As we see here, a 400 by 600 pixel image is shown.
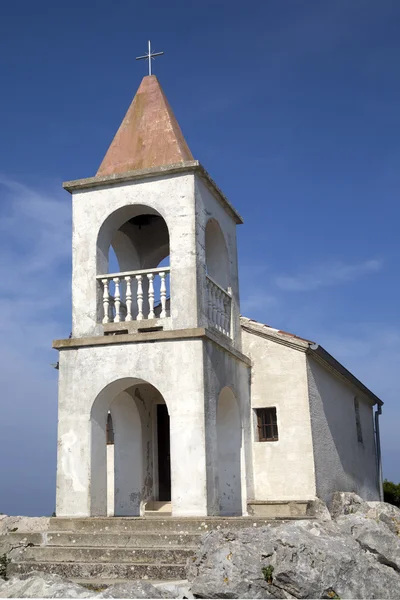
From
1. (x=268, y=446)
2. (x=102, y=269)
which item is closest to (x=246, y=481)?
(x=268, y=446)

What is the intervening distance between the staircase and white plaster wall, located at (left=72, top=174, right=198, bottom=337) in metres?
3.45

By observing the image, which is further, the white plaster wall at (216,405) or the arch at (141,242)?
the arch at (141,242)

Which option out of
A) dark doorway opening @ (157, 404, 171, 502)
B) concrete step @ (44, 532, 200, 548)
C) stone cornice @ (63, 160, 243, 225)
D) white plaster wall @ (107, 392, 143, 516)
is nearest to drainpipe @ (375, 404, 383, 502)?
dark doorway opening @ (157, 404, 171, 502)

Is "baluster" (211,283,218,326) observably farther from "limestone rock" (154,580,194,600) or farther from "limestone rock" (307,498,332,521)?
"limestone rock" (154,580,194,600)

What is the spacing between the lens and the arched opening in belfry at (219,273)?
1373cm

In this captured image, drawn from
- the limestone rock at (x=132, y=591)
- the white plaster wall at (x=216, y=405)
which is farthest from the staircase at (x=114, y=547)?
the limestone rock at (x=132, y=591)

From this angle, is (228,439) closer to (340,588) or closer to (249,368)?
(249,368)

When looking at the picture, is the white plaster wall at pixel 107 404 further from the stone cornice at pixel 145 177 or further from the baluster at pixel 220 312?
the stone cornice at pixel 145 177

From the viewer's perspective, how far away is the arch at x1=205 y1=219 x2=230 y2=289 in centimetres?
1456

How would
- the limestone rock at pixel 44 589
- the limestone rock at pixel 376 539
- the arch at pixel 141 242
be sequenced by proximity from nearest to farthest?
1. the limestone rock at pixel 44 589
2. the limestone rock at pixel 376 539
3. the arch at pixel 141 242

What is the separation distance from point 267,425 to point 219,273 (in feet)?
11.1

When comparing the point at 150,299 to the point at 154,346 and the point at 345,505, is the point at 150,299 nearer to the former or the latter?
the point at 154,346

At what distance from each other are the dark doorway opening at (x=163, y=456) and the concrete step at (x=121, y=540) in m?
4.40

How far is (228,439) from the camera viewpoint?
14.0 m
